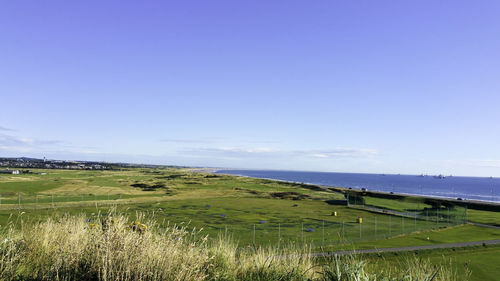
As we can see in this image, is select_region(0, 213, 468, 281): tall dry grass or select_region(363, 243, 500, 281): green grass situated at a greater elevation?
select_region(0, 213, 468, 281): tall dry grass

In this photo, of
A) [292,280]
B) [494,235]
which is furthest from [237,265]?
[494,235]

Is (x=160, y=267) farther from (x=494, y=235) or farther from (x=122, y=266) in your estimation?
(x=494, y=235)

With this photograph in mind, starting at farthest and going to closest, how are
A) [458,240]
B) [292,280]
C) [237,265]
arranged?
[458,240] < [237,265] < [292,280]

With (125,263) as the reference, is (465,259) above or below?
below

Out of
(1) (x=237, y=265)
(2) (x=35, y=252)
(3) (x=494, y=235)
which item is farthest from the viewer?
(3) (x=494, y=235)

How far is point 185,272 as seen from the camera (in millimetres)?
7461

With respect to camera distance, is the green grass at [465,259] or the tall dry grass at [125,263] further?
the green grass at [465,259]

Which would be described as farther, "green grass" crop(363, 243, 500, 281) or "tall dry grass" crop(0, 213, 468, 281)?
"green grass" crop(363, 243, 500, 281)

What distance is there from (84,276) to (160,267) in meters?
1.89

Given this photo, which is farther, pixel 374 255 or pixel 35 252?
pixel 374 255

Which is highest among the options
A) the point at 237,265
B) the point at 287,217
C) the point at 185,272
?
the point at 185,272

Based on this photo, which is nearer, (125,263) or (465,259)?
(125,263)

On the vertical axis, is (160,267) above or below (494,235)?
above

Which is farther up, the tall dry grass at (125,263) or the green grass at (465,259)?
the tall dry grass at (125,263)
